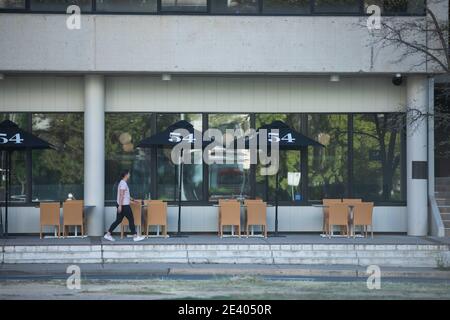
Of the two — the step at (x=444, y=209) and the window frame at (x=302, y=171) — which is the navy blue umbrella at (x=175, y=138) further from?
the step at (x=444, y=209)

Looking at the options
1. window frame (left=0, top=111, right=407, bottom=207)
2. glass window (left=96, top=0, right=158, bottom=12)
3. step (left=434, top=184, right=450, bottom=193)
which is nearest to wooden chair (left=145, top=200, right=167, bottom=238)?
window frame (left=0, top=111, right=407, bottom=207)

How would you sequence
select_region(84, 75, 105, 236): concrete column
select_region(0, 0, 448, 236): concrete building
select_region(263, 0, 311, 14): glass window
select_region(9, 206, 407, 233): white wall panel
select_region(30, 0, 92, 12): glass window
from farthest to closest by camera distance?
select_region(9, 206, 407, 233): white wall panel < select_region(263, 0, 311, 14): glass window < select_region(84, 75, 105, 236): concrete column < select_region(30, 0, 92, 12): glass window < select_region(0, 0, 448, 236): concrete building

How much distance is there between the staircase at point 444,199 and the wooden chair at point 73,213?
9.64 meters

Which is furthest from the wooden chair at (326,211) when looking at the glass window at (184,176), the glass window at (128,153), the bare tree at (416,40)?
the glass window at (128,153)

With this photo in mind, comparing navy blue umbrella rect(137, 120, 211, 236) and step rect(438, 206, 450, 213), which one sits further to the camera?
step rect(438, 206, 450, 213)

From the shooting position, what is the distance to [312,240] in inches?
851

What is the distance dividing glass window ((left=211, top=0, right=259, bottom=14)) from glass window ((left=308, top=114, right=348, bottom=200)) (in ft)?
11.1

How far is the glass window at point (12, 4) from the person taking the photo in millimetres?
22141

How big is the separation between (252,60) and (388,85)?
4.09 meters

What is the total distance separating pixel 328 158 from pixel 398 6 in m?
4.47

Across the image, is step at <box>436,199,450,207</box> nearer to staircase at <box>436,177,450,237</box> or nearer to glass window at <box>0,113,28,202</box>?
staircase at <box>436,177,450,237</box>

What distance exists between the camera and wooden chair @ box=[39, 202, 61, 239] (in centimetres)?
2183
